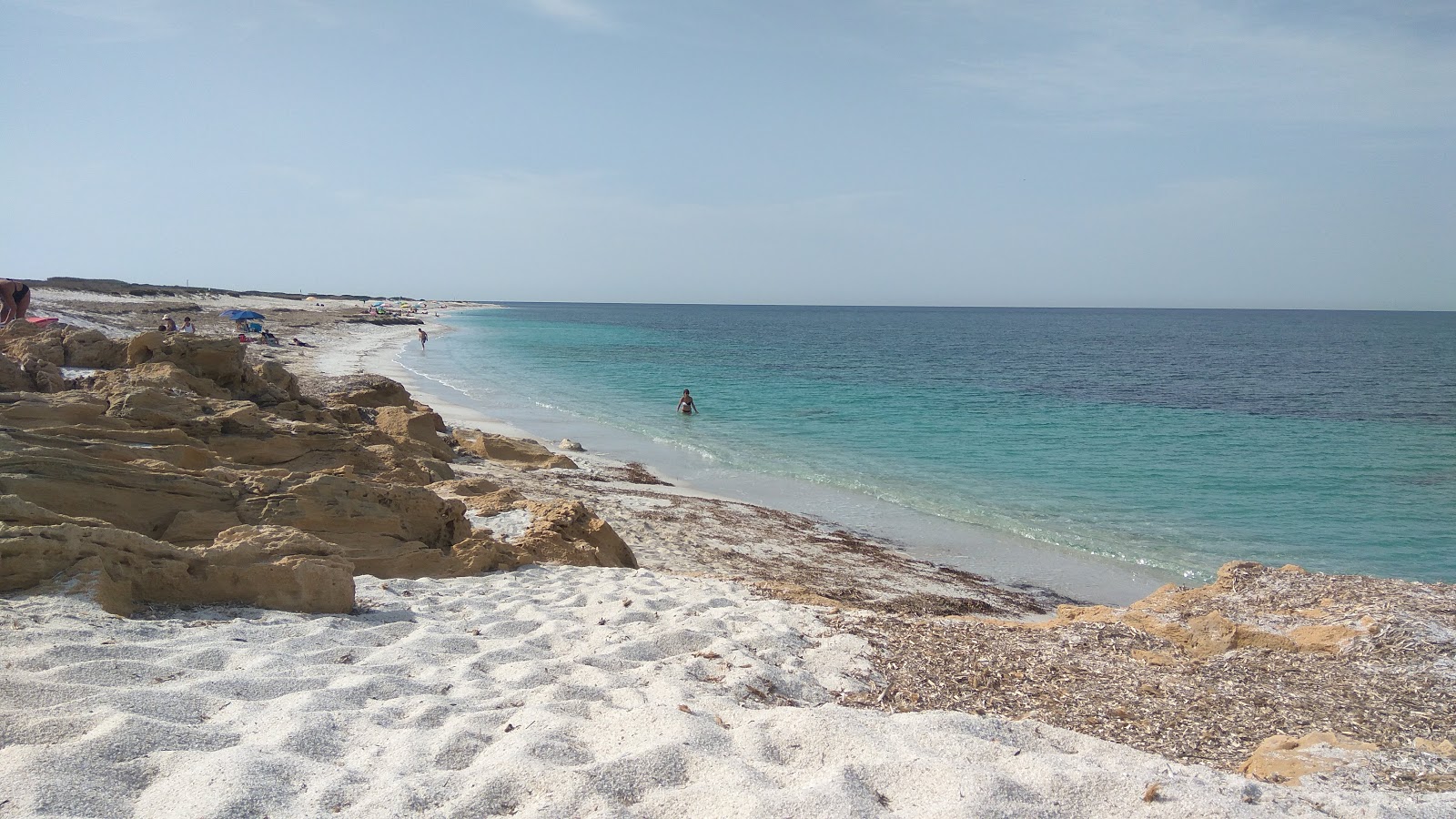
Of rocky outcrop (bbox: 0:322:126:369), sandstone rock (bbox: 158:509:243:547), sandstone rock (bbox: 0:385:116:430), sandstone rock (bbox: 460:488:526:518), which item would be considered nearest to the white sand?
sandstone rock (bbox: 158:509:243:547)

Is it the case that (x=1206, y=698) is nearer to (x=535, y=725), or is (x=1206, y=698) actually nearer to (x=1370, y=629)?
(x=1370, y=629)

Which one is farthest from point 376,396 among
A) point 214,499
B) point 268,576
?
point 268,576

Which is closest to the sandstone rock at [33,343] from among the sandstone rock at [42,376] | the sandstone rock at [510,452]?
the sandstone rock at [42,376]

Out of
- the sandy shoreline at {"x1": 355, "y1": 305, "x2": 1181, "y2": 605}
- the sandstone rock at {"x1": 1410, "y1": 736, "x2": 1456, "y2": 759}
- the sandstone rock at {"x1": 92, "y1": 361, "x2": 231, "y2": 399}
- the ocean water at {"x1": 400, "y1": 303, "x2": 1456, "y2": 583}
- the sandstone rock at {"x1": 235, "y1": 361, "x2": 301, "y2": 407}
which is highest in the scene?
the sandstone rock at {"x1": 92, "y1": 361, "x2": 231, "y2": 399}

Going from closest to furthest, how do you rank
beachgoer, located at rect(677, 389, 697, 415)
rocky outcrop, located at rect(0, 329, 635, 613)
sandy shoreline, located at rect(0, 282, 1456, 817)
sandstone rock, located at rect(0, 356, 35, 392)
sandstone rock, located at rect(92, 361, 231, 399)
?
sandy shoreline, located at rect(0, 282, 1456, 817)
rocky outcrop, located at rect(0, 329, 635, 613)
sandstone rock, located at rect(92, 361, 231, 399)
sandstone rock, located at rect(0, 356, 35, 392)
beachgoer, located at rect(677, 389, 697, 415)

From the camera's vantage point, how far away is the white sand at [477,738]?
9.52 feet

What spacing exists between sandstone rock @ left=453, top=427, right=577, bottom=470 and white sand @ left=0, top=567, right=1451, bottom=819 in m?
9.83

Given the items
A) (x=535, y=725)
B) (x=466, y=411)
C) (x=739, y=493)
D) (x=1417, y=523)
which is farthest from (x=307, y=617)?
(x=466, y=411)

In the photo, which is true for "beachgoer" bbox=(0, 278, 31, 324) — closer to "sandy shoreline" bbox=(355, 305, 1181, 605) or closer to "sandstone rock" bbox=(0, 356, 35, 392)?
"sandstone rock" bbox=(0, 356, 35, 392)

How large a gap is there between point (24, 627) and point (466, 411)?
2077 centimetres

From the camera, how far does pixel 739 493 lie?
1521 cm

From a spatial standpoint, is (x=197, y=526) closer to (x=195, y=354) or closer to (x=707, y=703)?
(x=707, y=703)

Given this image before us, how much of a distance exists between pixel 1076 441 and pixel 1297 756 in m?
19.1

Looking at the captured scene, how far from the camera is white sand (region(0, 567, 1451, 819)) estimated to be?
9.52ft
